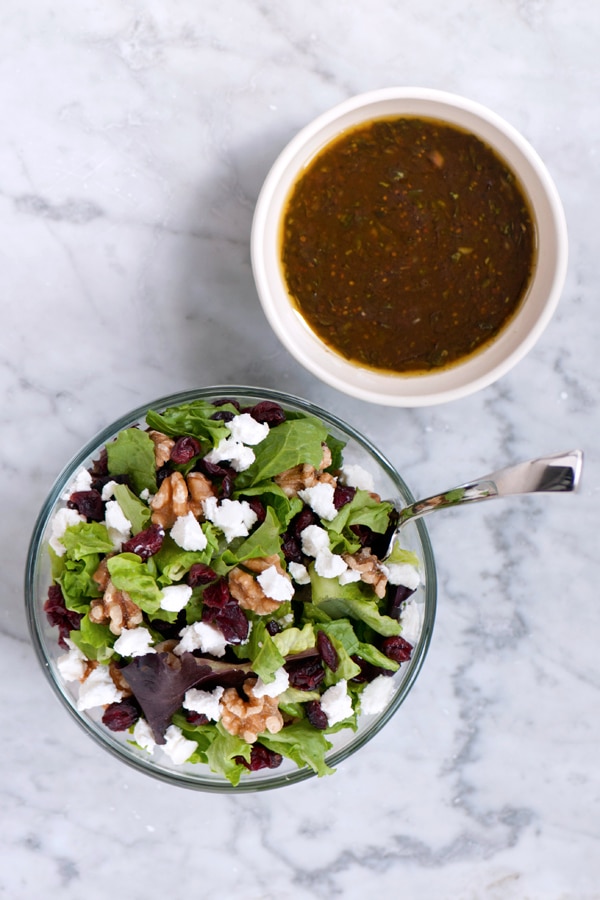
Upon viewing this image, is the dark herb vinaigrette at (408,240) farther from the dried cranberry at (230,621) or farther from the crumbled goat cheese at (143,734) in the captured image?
the crumbled goat cheese at (143,734)

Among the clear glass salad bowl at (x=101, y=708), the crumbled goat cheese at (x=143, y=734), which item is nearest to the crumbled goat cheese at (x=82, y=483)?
the clear glass salad bowl at (x=101, y=708)

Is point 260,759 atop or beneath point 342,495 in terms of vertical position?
beneath

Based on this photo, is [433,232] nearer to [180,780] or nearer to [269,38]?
[269,38]

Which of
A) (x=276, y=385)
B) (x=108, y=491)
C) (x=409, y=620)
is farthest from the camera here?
(x=276, y=385)

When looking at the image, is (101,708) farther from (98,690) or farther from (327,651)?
(327,651)

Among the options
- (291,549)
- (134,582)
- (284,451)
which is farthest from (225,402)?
(134,582)

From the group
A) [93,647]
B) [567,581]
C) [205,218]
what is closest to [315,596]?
[93,647]
